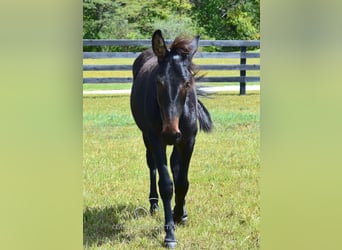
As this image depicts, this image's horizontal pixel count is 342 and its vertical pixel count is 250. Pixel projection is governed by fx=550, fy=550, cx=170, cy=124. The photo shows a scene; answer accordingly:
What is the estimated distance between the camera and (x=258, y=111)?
8.00ft

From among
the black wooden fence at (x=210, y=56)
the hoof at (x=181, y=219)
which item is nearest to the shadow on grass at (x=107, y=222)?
the hoof at (x=181, y=219)

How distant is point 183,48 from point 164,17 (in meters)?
0.30

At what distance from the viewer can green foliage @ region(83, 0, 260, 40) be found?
230cm

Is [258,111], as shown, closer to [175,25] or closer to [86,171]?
[175,25]

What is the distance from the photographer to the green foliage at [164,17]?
7.56 ft

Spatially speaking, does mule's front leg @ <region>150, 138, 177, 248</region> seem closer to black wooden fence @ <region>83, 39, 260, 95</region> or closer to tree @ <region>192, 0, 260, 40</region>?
black wooden fence @ <region>83, 39, 260, 95</region>

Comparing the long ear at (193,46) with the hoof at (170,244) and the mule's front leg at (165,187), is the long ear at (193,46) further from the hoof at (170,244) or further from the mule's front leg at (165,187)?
the hoof at (170,244)

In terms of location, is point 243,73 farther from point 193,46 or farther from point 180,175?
point 180,175

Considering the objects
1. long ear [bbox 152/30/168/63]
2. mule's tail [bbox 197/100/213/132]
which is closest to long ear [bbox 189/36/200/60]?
long ear [bbox 152/30/168/63]

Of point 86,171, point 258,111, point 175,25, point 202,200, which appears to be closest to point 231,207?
point 202,200

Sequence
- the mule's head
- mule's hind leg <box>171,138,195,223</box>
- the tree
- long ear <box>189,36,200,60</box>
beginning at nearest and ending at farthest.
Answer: the mule's head, long ear <box>189,36,200,60</box>, mule's hind leg <box>171,138,195,223</box>, the tree

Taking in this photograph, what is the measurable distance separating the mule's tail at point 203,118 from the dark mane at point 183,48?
→ 0.19 meters

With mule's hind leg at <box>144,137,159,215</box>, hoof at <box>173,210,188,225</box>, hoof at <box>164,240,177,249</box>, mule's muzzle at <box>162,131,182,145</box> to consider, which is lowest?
hoof at <box>164,240,177,249</box>
